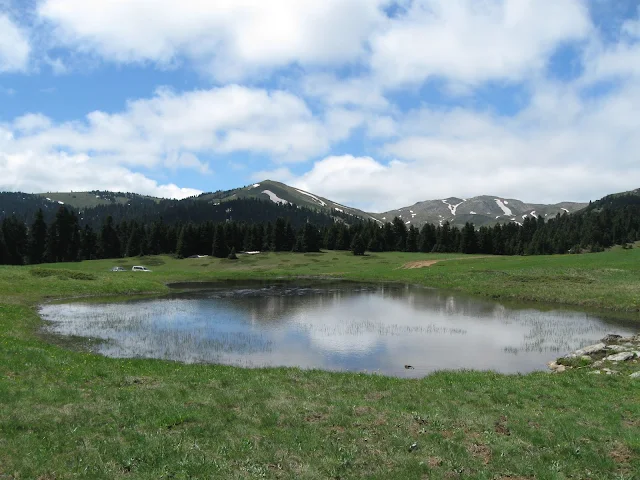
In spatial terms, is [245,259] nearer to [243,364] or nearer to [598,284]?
[598,284]

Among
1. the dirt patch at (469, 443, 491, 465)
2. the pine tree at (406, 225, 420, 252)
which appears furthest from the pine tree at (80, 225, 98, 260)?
the dirt patch at (469, 443, 491, 465)

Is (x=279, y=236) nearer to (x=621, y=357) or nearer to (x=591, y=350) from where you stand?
(x=591, y=350)

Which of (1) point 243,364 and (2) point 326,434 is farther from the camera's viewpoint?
(1) point 243,364

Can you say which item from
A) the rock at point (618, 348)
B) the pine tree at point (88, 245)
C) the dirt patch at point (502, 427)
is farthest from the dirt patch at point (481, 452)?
the pine tree at point (88, 245)

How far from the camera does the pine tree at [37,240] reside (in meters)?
120

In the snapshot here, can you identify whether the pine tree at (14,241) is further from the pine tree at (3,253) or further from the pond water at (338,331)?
the pond water at (338,331)

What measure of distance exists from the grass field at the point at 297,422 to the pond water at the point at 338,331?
4496mm

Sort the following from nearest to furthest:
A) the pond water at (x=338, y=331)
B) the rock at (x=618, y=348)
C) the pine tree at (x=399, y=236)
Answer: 1. the rock at (x=618, y=348)
2. the pond water at (x=338, y=331)
3. the pine tree at (x=399, y=236)

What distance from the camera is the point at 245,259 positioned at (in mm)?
114250

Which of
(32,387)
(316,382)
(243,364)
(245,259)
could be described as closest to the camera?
(32,387)

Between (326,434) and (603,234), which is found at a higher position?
(603,234)

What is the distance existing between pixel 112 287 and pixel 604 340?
56310mm

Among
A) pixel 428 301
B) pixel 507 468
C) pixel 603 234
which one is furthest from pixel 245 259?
pixel 603 234

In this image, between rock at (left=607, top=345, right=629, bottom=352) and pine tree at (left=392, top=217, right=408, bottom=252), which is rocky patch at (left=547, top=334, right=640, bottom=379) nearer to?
rock at (left=607, top=345, right=629, bottom=352)
